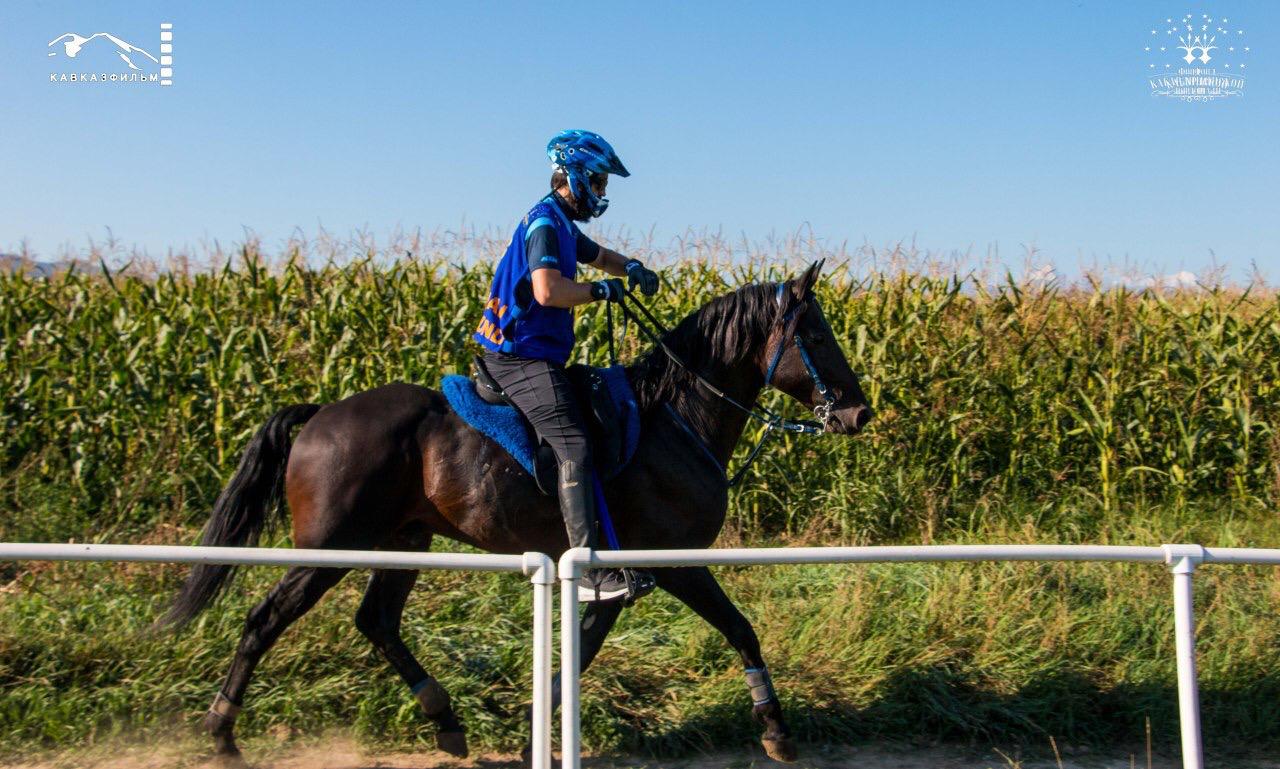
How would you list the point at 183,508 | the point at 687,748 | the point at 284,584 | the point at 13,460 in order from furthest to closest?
the point at 13,460, the point at 183,508, the point at 687,748, the point at 284,584

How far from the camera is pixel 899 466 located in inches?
306

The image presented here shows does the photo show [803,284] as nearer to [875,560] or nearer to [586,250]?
[586,250]

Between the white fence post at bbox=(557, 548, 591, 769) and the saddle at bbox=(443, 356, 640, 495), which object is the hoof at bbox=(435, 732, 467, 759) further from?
the white fence post at bbox=(557, 548, 591, 769)

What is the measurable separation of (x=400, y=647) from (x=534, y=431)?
121 centimetres

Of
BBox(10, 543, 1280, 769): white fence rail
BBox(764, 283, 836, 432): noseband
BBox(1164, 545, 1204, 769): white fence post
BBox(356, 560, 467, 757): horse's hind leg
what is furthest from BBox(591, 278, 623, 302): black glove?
BBox(1164, 545, 1204, 769): white fence post

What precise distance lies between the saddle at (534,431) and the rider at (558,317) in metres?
0.07

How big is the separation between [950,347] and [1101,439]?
4.06ft

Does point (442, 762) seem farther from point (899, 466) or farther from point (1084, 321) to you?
point (1084, 321)

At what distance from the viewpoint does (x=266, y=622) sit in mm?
4668

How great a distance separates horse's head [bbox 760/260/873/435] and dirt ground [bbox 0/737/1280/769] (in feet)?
4.88

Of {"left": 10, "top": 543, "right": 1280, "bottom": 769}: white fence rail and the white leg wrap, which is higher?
{"left": 10, "top": 543, "right": 1280, "bottom": 769}: white fence rail

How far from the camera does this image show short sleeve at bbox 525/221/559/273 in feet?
15.1

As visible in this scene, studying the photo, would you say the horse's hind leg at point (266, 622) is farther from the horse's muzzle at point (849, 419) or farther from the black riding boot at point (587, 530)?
the horse's muzzle at point (849, 419)

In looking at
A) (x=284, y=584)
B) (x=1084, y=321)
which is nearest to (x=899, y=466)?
(x=1084, y=321)
